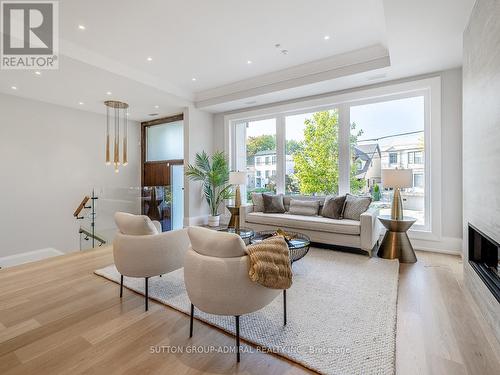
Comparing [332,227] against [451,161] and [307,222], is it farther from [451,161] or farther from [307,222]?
[451,161]

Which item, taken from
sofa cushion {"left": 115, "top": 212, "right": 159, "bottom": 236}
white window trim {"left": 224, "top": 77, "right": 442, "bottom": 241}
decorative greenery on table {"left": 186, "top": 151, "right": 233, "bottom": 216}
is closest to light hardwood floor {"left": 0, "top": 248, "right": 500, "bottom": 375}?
sofa cushion {"left": 115, "top": 212, "right": 159, "bottom": 236}

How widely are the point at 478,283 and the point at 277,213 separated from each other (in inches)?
124

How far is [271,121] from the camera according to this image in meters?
5.98

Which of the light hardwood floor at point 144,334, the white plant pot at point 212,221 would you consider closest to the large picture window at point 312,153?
the white plant pot at point 212,221

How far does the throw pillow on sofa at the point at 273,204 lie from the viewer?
200 inches

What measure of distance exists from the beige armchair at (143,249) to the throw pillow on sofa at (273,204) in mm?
2795

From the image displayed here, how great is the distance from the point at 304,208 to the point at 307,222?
539mm

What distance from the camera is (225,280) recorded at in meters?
1.70

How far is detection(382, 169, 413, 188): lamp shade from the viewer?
3.63 meters

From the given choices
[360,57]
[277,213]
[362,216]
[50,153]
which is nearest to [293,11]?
[360,57]

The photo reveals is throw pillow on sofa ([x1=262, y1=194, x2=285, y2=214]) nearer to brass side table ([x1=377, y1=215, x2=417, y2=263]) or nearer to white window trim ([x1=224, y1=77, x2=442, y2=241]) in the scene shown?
white window trim ([x1=224, y1=77, x2=442, y2=241])

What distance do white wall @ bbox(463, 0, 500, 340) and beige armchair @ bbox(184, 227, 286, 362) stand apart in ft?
6.09

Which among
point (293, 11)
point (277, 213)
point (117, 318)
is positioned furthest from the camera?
point (277, 213)

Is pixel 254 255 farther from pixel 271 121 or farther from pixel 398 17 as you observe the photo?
pixel 271 121
